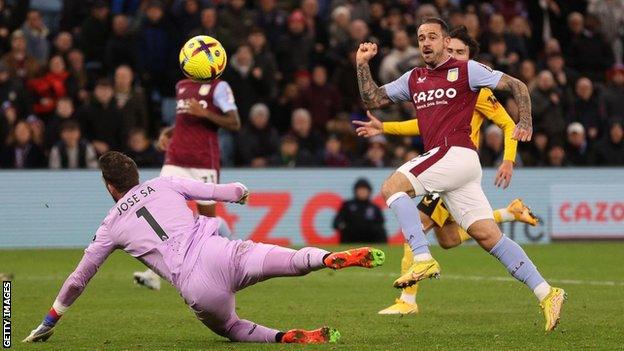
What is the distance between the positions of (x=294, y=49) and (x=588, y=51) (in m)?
6.30

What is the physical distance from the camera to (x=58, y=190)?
21.0m

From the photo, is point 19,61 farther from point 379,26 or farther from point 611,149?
point 611,149

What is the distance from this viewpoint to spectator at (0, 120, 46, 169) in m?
21.1

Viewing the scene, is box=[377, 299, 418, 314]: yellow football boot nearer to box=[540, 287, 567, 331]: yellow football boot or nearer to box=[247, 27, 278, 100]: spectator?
box=[540, 287, 567, 331]: yellow football boot

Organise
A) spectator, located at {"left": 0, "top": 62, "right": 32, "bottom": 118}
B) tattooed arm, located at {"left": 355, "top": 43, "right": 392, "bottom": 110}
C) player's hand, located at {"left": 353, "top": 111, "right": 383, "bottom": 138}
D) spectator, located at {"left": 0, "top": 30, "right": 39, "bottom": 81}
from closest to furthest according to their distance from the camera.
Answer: tattooed arm, located at {"left": 355, "top": 43, "right": 392, "bottom": 110} < player's hand, located at {"left": 353, "top": 111, "right": 383, "bottom": 138} < spectator, located at {"left": 0, "top": 62, "right": 32, "bottom": 118} < spectator, located at {"left": 0, "top": 30, "right": 39, "bottom": 81}

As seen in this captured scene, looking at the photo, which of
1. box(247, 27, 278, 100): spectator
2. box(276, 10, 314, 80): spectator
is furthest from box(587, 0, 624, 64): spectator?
box(247, 27, 278, 100): spectator

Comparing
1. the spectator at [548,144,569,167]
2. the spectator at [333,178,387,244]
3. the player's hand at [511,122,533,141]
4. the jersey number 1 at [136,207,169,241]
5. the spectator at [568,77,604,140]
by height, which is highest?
the player's hand at [511,122,533,141]

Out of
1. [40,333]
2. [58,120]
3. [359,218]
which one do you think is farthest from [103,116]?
[40,333]

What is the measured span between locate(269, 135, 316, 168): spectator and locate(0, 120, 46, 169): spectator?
393cm

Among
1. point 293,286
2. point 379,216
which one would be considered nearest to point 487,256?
point 379,216

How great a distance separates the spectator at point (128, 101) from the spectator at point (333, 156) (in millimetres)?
3143

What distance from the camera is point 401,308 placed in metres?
12.0

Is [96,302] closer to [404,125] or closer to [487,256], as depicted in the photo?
[404,125]

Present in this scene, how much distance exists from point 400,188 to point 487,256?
9397mm
